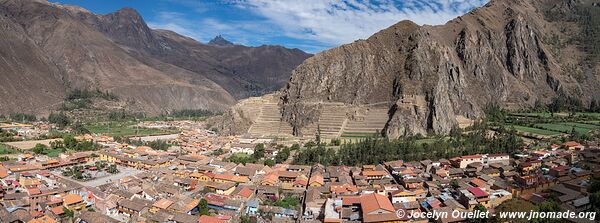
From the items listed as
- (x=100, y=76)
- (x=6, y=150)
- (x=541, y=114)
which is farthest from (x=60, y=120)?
(x=541, y=114)

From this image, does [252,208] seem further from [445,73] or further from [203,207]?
[445,73]

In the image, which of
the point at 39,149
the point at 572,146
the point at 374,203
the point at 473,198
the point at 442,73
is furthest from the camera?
the point at 442,73

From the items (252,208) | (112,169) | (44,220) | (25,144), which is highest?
(25,144)

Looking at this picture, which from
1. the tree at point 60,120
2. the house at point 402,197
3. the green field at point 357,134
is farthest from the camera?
the tree at point 60,120

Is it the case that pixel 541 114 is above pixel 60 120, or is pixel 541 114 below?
above

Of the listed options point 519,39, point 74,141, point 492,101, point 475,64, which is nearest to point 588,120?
point 492,101

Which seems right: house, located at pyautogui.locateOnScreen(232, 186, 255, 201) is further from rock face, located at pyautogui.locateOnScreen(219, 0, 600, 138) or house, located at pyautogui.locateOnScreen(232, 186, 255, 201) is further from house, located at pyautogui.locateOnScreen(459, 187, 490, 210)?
rock face, located at pyautogui.locateOnScreen(219, 0, 600, 138)

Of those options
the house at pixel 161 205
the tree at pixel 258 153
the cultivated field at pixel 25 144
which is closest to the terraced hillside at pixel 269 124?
the tree at pixel 258 153

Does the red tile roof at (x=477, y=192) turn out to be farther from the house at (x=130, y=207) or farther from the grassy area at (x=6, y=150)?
the grassy area at (x=6, y=150)
